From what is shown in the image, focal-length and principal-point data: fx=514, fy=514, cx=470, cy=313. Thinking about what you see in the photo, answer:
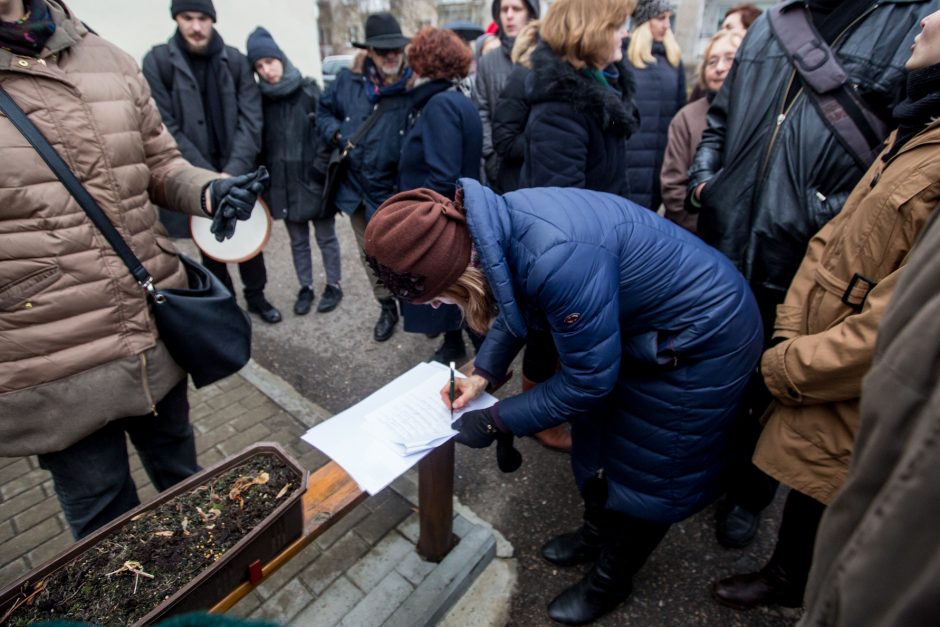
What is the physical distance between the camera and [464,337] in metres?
3.95

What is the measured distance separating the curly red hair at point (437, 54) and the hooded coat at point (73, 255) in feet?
5.50

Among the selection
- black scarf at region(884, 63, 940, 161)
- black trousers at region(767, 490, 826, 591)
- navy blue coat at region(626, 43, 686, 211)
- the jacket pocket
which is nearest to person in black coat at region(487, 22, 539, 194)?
navy blue coat at region(626, 43, 686, 211)

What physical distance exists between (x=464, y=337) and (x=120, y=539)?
2800 mm

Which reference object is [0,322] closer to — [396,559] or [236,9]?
[396,559]

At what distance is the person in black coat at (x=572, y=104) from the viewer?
2.39 meters

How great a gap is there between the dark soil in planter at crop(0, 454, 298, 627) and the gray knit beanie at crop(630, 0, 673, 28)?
366 cm

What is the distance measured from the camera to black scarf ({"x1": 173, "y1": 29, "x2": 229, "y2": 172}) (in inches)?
136

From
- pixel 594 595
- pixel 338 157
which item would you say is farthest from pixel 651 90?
pixel 594 595

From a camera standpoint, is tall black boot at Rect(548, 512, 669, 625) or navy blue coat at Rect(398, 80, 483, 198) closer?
tall black boot at Rect(548, 512, 669, 625)

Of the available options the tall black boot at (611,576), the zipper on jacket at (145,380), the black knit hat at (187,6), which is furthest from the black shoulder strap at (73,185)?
the black knit hat at (187,6)

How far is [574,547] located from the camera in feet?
7.52

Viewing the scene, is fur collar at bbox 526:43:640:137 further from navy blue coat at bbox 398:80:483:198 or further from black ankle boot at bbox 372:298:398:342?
black ankle boot at bbox 372:298:398:342

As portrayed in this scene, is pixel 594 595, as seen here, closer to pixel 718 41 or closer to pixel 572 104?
pixel 572 104

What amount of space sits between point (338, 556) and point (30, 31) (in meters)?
2.15
